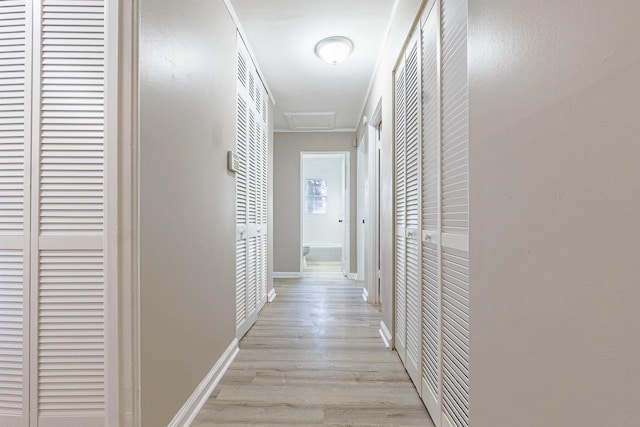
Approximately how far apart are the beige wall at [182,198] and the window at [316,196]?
5.31m

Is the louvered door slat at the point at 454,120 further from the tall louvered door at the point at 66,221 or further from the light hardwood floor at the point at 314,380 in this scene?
the tall louvered door at the point at 66,221

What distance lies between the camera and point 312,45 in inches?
103

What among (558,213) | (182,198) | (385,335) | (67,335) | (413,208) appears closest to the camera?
(558,213)

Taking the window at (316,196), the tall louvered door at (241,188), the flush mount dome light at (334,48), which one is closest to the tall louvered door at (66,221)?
the tall louvered door at (241,188)

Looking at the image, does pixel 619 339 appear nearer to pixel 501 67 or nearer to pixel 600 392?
pixel 600 392

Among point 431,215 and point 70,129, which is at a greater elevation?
point 70,129

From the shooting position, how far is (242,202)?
257 centimetres

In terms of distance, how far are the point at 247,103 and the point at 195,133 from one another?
1.23 metres

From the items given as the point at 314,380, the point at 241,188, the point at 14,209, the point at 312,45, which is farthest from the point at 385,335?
the point at 312,45

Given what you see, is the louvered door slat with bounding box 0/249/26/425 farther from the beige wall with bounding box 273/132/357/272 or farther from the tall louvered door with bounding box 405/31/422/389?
the beige wall with bounding box 273/132/357/272

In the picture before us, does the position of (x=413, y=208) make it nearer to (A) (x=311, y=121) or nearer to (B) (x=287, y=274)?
(A) (x=311, y=121)

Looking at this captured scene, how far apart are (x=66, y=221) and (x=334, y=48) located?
2.25 meters

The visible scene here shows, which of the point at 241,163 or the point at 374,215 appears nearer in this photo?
the point at 241,163

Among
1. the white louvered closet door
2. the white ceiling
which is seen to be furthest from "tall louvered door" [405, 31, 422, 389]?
the white louvered closet door
